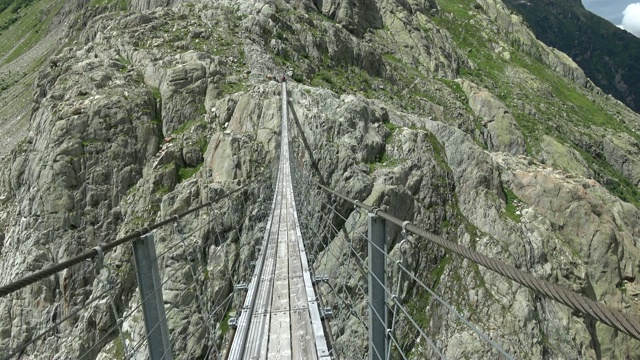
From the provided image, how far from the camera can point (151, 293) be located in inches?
132

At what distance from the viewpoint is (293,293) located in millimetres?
7363

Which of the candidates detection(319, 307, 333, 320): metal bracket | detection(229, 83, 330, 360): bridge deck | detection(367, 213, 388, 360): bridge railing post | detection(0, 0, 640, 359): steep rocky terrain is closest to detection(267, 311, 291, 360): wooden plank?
detection(229, 83, 330, 360): bridge deck

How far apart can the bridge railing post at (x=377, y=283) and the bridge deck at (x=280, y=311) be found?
5.17 ft

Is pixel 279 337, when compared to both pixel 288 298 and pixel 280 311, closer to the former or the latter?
pixel 280 311

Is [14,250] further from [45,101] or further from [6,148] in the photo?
[6,148]

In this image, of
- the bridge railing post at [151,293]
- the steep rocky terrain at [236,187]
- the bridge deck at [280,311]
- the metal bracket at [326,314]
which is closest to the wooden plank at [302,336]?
the bridge deck at [280,311]

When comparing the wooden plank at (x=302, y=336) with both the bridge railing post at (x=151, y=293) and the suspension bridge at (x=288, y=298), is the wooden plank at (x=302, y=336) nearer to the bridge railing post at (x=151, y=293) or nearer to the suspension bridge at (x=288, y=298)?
the suspension bridge at (x=288, y=298)

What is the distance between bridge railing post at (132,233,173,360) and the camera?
3.36 meters

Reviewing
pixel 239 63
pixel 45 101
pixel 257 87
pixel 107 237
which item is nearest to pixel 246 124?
pixel 257 87

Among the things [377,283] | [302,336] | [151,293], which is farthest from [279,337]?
[151,293]

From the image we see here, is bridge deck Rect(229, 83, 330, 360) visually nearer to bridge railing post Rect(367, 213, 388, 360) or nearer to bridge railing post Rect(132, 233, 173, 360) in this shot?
bridge railing post Rect(367, 213, 388, 360)

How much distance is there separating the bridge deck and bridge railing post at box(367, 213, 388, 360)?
1.58 m

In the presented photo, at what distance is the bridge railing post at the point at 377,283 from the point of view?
3514mm

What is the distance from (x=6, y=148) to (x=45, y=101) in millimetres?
48957
